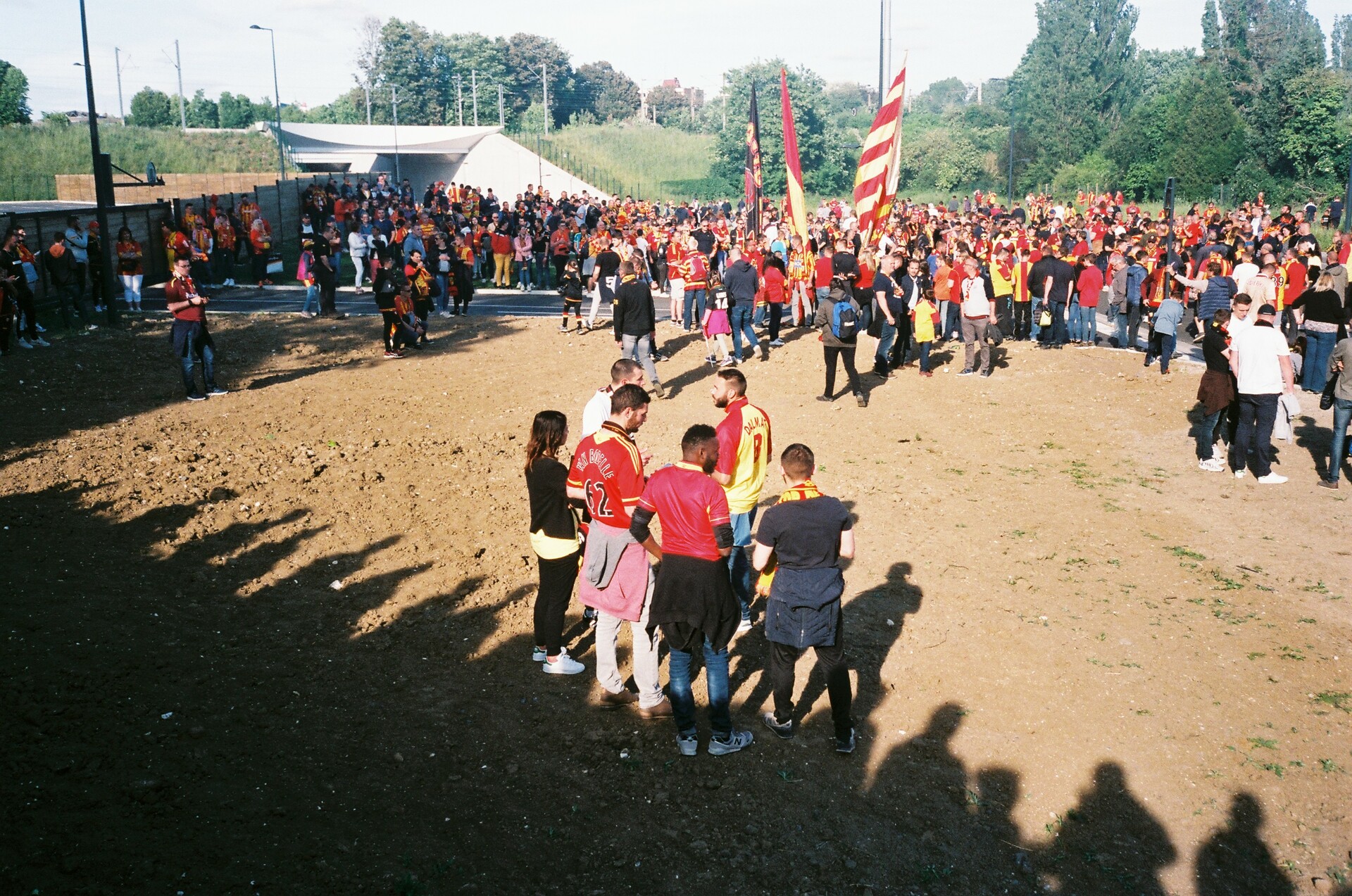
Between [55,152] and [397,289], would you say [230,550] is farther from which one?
[55,152]

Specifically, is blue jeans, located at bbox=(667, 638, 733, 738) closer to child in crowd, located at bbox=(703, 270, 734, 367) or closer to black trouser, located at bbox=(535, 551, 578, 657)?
black trouser, located at bbox=(535, 551, 578, 657)

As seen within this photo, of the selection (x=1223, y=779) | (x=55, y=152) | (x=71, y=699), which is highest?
(x=55, y=152)

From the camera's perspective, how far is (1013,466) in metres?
11.6

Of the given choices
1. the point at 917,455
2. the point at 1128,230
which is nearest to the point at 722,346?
the point at 917,455

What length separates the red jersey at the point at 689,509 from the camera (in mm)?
5719

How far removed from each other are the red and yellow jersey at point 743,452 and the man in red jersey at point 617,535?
0.77 metres

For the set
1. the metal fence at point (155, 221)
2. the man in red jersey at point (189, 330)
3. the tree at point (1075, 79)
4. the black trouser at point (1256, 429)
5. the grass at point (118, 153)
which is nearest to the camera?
the black trouser at point (1256, 429)

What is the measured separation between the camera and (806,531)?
5734mm

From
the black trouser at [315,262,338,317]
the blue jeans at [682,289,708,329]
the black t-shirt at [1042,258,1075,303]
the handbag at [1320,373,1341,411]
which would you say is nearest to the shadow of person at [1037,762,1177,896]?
the handbag at [1320,373,1341,411]

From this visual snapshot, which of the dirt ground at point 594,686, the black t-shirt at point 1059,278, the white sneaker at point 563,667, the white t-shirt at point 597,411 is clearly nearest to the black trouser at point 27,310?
the dirt ground at point 594,686

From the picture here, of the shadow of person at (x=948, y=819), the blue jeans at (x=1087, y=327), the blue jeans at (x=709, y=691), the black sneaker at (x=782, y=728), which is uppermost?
the blue jeans at (x=1087, y=327)

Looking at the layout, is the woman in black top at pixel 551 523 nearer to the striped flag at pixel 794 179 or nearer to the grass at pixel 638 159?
the striped flag at pixel 794 179

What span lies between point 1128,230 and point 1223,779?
22.1 meters

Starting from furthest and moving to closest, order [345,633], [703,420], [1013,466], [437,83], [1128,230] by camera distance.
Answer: [437,83], [1128,230], [703,420], [1013,466], [345,633]
